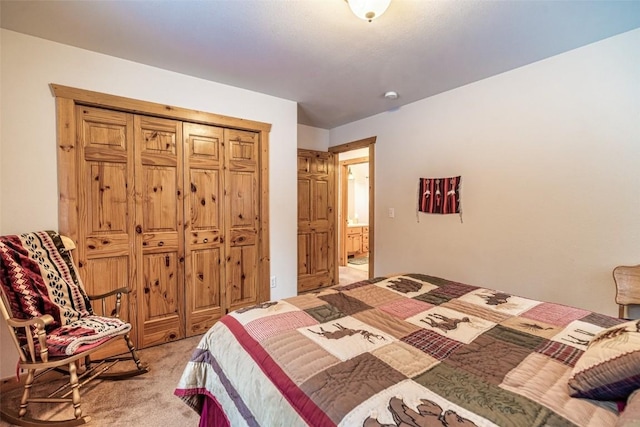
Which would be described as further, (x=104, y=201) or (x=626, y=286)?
(x=104, y=201)

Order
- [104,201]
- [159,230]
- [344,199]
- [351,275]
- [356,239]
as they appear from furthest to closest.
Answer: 1. [356,239]
2. [344,199]
3. [351,275]
4. [159,230]
5. [104,201]

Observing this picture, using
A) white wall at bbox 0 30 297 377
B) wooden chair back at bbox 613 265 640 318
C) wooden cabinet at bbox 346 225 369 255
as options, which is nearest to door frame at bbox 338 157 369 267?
wooden cabinet at bbox 346 225 369 255

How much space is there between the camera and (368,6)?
1548mm

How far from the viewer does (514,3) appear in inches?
66.4

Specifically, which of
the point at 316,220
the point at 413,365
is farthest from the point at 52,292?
the point at 316,220

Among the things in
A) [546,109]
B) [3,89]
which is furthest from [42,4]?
[546,109]

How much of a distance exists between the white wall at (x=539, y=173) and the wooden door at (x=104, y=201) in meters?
2.90

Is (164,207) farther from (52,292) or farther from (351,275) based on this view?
(351,275)

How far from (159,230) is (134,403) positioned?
134 centimetres

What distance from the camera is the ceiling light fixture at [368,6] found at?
1528 millimetres

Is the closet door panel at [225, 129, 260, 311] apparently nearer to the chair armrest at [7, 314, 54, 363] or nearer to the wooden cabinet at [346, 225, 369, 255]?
the chair armrest at [7, 314, 54, 363]

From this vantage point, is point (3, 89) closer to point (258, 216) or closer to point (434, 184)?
point (258, 216)

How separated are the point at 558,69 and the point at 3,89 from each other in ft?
13.6

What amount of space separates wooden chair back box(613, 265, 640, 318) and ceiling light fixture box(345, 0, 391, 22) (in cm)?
231
